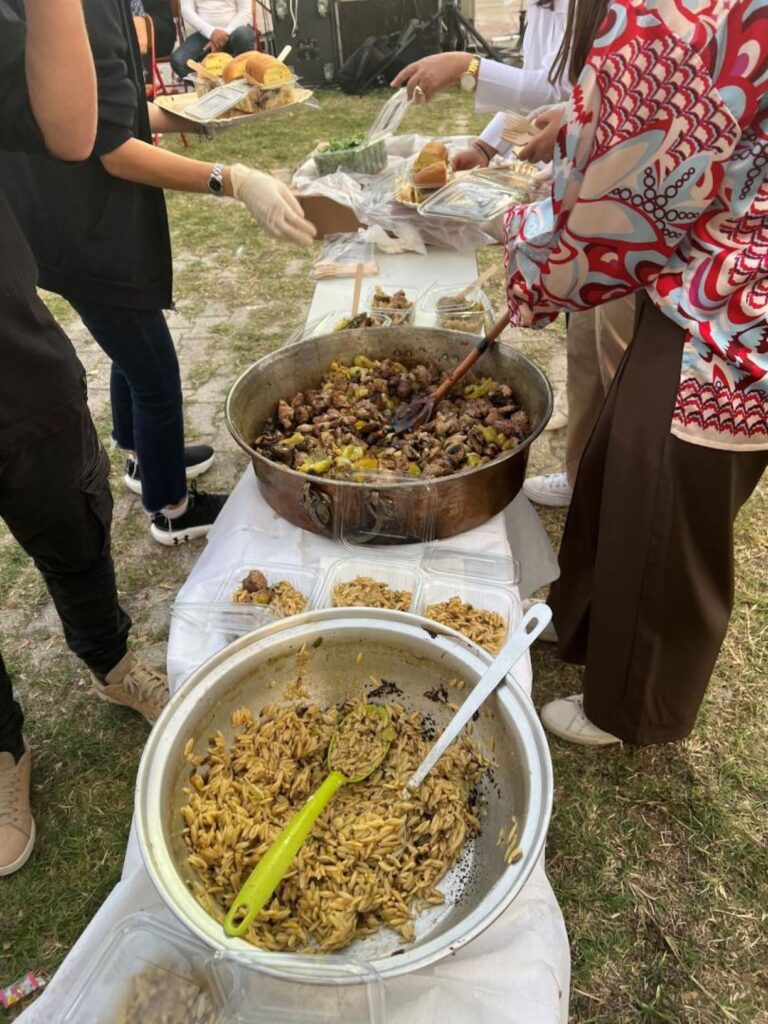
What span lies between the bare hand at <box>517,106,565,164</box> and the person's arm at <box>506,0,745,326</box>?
3.22 feet

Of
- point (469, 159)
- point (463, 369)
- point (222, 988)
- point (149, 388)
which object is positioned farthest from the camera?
point (469, 159)

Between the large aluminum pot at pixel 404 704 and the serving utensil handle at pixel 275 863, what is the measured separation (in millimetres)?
39

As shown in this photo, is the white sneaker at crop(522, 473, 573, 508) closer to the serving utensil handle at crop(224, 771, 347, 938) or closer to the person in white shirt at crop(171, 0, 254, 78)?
the serving utensil handle at crop(224, 771, 347, 938)

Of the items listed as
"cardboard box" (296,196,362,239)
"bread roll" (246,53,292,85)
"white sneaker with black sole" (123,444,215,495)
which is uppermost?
"bread roll" (246,53,292,85)

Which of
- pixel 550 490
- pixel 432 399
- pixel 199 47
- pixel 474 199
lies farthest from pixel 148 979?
pixel 199 47

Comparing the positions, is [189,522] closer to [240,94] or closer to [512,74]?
[240,94]

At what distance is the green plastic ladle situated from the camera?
Answer: 0.97m

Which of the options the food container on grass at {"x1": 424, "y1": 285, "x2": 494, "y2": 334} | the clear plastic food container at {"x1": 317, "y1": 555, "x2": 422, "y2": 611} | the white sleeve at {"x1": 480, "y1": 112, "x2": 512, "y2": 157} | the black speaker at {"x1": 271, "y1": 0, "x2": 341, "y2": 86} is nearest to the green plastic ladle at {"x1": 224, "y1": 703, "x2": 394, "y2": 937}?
the clear plastic food container at {"x1": 317, "y1": 555, "x2": 422, "y2": 611}

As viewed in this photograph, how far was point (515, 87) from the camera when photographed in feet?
9.93

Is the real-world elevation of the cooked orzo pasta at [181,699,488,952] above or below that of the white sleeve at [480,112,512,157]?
below

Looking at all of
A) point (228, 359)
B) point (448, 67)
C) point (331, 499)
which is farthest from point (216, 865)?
point (228, 359)

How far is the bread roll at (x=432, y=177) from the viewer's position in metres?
3.34

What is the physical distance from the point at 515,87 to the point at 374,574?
2493mm

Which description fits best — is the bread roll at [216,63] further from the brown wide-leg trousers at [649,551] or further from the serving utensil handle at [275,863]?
the serving utensil handle at [275,863]
